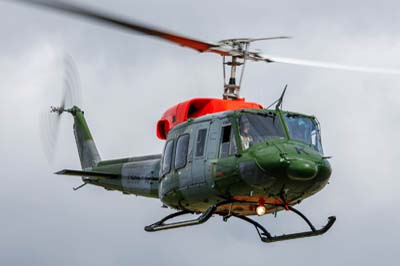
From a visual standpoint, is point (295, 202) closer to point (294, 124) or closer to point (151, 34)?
point (294, 124)

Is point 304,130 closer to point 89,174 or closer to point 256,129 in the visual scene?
point 256,129

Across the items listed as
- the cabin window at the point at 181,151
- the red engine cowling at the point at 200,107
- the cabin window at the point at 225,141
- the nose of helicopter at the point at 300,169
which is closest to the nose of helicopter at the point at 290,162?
the nose of helicopter at the point at 300,169

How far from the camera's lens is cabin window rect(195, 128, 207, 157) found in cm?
2866

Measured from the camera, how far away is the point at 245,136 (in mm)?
27844

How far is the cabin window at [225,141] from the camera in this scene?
91.7 ft

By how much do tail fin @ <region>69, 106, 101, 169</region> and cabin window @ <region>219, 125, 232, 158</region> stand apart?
9.76m

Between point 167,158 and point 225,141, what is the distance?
8.66ft

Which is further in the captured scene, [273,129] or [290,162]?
[273,129]

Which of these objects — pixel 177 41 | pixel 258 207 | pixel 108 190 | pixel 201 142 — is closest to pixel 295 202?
pixel 258 207

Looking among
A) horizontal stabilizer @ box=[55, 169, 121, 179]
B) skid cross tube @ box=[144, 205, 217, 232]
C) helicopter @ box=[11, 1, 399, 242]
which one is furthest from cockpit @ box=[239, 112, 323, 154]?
horizontal stabilizer @ box=[55, 169, 121, 179]

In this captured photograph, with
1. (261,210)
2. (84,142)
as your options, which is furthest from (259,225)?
(84,142)

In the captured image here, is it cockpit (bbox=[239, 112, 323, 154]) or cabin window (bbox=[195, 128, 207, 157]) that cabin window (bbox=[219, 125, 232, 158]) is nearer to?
cockpit (bbox=[239, 112, 323, 154])

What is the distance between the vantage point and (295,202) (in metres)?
28.5

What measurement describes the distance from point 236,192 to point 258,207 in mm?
1012
